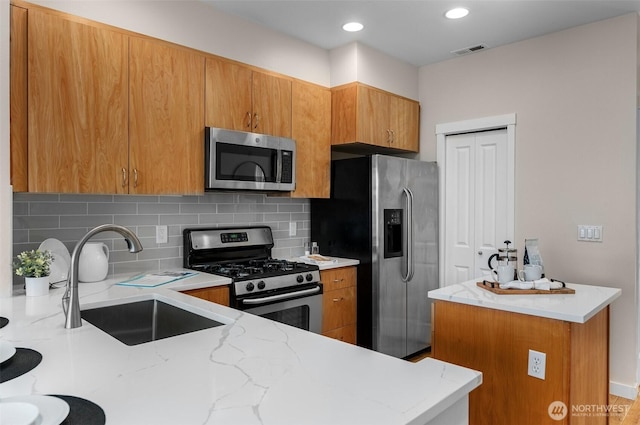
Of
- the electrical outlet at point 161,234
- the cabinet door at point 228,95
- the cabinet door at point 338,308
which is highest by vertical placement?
the cabinet door at point 228,95

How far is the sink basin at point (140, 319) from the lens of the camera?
1.87 m

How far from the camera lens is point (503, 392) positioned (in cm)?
202

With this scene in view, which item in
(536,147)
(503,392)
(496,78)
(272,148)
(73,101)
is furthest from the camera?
(496,78)

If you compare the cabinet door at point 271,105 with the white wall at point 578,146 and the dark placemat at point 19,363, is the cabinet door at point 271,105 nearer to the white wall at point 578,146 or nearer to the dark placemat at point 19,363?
the white wall at point 578,146

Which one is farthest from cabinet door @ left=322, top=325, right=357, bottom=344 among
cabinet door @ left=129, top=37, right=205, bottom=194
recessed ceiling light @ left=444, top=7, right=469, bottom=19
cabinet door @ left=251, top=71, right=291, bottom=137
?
recessed ceiling light @ left=444, top=7, right=469, bottom=19

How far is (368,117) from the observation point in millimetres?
3607

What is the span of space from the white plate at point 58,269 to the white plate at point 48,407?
1.55 metres

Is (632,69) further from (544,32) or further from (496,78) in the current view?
(496,78)

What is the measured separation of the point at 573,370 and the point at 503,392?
12.4 inches

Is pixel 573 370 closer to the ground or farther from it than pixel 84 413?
closer to the ground

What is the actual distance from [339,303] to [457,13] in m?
2.22

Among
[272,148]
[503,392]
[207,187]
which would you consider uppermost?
[272,148]

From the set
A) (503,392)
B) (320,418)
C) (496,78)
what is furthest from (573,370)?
(496,78)

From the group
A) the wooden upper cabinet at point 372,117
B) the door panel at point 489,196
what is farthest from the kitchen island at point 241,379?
the door panel at point 489,196
